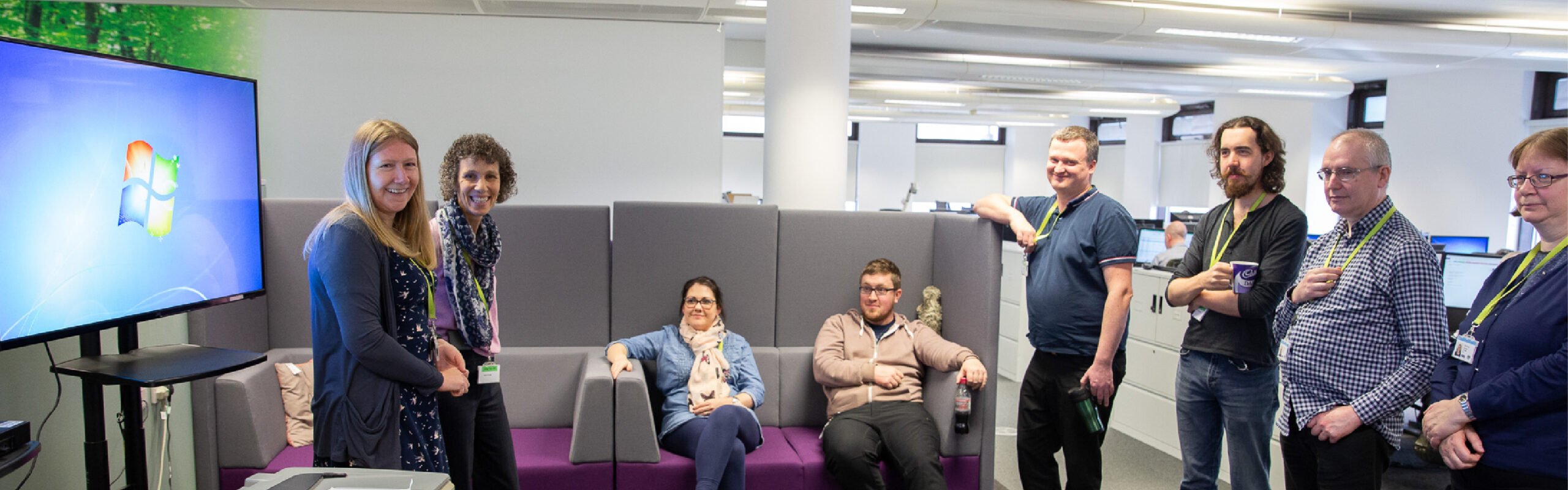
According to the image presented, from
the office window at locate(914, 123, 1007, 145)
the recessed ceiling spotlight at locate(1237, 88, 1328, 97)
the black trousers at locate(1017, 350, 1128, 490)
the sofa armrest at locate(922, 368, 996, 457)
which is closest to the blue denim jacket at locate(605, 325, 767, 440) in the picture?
the sofa armrest at locate(922, 368, 996, 457)

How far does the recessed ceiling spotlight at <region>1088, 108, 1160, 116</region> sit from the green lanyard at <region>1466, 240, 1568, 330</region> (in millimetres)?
9153

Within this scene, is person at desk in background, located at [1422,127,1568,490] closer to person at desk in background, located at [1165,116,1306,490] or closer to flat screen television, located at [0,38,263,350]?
person at desk in background, located at [1165,116,1306,490]

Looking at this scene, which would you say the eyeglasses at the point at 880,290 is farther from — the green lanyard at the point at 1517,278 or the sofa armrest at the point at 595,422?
the green lanyard at the point at 1517,278

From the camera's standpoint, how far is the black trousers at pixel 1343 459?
1.96m

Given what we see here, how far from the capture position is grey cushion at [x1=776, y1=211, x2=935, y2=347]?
11.1 feet

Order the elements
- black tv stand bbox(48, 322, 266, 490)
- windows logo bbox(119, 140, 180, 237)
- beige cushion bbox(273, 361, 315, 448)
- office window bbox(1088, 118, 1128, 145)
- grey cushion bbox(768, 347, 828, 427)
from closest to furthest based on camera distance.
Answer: black tv stand bbox(48, 322, 266, 490), windows logo bbox(119, 140, 180, 237), beige cushion bbox(273, 361, 315, 448), grey cushion bbox(768, 347, 828, 427), office window bbox(1088, 118, 1128, 145)

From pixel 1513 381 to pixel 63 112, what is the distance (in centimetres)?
294

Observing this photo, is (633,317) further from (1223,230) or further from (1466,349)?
(1466,349)

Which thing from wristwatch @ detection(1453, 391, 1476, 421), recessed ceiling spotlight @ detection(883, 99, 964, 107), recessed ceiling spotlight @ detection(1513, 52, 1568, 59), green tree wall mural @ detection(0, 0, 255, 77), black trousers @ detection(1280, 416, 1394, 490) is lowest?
black trousers @ detection(1280, 416, 1394, 490)

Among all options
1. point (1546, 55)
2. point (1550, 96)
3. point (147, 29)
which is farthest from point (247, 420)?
point (1550, 96)

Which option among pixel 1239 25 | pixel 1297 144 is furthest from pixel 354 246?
pixel 1297 144

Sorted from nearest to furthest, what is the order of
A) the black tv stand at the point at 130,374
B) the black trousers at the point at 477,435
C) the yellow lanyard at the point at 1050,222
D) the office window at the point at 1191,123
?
the black tv stand at the point at 130,374
the black trousers at the point at 477,435
the yellow lanyard at the point at 1050,222
the office window at the point at 1191,123

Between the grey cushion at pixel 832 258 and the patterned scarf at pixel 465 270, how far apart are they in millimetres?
1329

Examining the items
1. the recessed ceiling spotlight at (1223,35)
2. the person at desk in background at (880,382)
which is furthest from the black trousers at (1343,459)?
the recessed ceiling spotlight at (1223,35)
